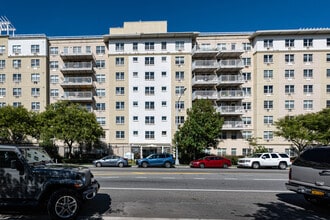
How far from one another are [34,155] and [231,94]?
36.7 m

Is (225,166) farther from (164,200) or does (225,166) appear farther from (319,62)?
(319,62)

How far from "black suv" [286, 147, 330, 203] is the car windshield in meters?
8.47

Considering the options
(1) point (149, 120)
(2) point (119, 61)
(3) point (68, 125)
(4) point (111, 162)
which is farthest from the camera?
(2) point (119, 61)

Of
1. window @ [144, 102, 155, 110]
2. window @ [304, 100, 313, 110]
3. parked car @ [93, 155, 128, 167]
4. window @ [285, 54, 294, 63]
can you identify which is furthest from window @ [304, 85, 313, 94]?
parked car @ [93, 155, 128, 167]

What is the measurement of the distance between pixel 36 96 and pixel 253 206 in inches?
1715

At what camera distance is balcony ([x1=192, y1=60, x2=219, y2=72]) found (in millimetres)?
39094

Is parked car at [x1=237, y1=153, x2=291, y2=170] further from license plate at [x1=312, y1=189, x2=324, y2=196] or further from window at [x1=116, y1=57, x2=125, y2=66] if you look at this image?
window at [x1=116, y1=57, x2=125, y2=66]

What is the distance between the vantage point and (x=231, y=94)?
39156 millimetres

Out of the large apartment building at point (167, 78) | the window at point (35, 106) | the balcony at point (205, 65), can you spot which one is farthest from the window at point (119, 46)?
the window at point (35, 106)

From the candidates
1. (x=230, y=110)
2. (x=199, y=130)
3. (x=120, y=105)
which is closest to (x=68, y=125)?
(x=120, y=105)

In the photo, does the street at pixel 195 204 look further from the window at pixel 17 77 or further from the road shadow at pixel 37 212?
the window at pixel 17 77

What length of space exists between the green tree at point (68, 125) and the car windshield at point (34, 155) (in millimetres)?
23976

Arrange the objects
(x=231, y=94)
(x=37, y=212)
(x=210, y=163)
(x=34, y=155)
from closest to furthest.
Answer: (x=37, y=212), (x=34, y=155), (x=210, y=163), (x=231, y=94)

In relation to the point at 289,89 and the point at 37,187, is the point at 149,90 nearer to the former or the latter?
the point at 289,89
